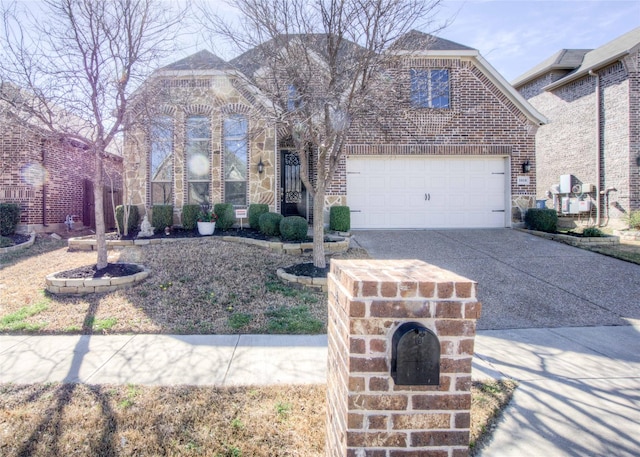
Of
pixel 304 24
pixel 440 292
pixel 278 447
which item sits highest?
pixel 304 24

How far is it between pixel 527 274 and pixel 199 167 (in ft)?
28.6

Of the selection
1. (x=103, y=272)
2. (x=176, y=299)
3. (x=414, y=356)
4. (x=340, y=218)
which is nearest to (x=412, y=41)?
(x=340, y=218)

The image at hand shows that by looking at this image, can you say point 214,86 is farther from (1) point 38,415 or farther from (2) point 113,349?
(1) point 38,415

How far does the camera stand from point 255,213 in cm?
948

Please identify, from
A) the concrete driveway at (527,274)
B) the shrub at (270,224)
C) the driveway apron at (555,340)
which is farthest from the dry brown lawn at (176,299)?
the concrete driveway at (527,274)

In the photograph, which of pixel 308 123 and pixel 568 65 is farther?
pixel 568 65

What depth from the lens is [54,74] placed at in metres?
5.21

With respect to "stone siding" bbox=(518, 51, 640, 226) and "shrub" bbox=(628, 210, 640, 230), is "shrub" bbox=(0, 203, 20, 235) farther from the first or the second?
"shrub" bbox=(628, 210, 640, 230)

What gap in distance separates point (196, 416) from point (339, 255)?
5.01 metres

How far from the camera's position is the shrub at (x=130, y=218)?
9320mm

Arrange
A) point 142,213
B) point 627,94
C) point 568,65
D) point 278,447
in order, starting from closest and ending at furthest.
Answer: point 278,447 < point 142,213 < point 627,94 < point 568,65

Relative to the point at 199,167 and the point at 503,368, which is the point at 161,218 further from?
A: the point at 503,368

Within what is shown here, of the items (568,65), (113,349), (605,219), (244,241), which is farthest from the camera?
(568,65)

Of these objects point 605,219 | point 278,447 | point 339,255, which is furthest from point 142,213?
point 605,219
